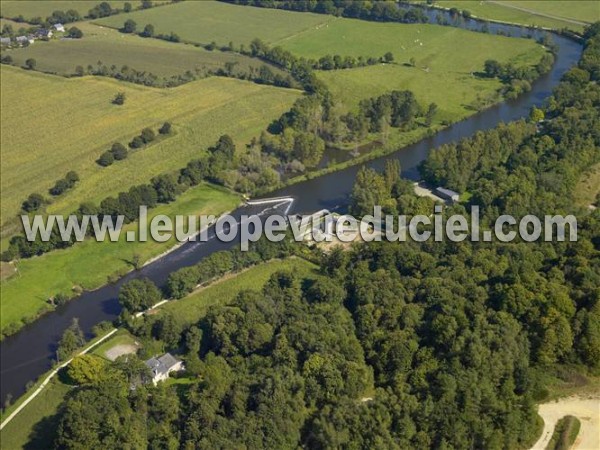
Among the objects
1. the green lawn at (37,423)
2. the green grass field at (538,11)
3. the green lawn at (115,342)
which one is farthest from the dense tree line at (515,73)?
the green lawn at (37,423)

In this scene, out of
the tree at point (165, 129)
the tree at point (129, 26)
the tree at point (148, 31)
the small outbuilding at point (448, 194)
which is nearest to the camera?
the small outbuilding at point (448, 194)

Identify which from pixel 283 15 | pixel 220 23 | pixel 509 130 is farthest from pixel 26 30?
pixel 509 130

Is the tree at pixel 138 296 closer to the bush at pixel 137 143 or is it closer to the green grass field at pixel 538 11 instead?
the bush at pixel 137 143

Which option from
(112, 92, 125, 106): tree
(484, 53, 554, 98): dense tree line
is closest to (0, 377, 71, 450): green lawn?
(112, 92, 125, 106): tree

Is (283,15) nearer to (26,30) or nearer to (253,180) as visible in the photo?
(26,30)

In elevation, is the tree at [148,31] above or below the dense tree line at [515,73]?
below

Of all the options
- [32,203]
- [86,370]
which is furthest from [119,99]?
[86,370]
